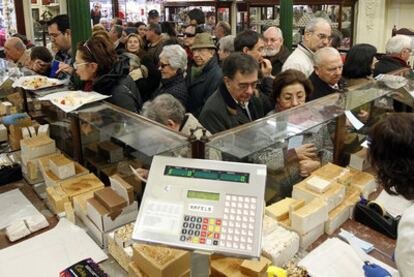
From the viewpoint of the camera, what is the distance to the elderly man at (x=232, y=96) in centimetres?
239

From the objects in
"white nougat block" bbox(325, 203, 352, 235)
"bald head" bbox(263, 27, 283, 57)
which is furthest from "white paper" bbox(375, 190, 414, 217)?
"bald head" bbox(263, 27, 283, 57)

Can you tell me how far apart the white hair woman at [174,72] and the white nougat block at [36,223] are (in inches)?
59.1

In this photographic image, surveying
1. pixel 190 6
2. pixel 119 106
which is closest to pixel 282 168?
pixel 119 106

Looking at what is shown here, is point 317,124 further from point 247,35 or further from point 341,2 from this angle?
point 341,2

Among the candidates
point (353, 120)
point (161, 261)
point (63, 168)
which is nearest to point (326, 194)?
point (353, 120)

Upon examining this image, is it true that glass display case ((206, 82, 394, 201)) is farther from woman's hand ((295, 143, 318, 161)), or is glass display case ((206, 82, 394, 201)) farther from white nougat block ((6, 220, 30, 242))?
white nougat block ((6, 220, 30, 242))

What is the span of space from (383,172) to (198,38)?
8.10 feet

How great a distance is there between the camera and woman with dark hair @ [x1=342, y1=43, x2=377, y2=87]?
3580 millimetres

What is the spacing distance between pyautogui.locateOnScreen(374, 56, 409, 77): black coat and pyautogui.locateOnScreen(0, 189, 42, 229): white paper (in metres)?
3.20

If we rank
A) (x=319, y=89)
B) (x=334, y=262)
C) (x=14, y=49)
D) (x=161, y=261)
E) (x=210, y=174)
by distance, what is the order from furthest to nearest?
(x=14, y=49), (x=319, y=89), (x=334, y=262), (x=161, y=261), (x=210, y=174)

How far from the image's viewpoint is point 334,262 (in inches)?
64.6

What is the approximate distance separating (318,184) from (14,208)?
157 centimetres

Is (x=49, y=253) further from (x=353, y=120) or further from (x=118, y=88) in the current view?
(x=353, y=120)

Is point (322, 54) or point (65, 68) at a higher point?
point (322, 54)
